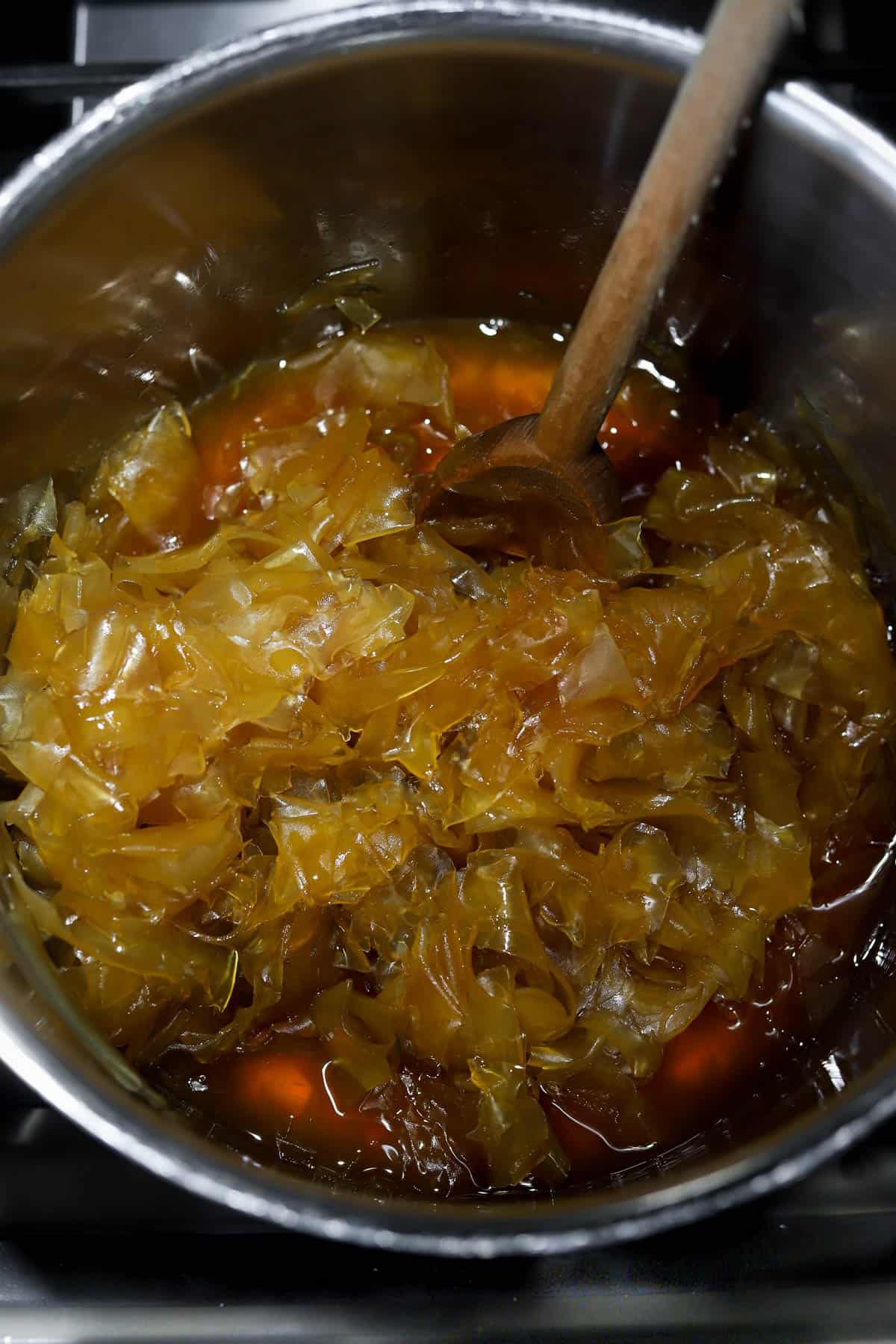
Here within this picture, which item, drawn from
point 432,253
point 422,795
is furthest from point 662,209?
point 422,795

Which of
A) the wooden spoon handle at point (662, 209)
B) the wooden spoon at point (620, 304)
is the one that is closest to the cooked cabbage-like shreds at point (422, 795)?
the wooden spoon at point (620, 304)

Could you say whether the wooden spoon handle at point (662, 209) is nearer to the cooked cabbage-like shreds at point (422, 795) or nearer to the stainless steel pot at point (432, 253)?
the stainless steel pot at point (432, 253)

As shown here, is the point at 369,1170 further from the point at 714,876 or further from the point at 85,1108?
the point at 714,876

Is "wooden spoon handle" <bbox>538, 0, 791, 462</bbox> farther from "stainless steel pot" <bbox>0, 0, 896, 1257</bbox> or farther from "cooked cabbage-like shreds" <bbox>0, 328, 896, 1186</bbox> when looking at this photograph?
"cooked cabbage-like shreds" <bbox>0, 328, 896, 1186</bbox>

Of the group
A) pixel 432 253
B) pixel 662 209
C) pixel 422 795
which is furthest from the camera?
pixel 432 253

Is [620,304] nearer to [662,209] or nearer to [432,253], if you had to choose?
[662,209]
